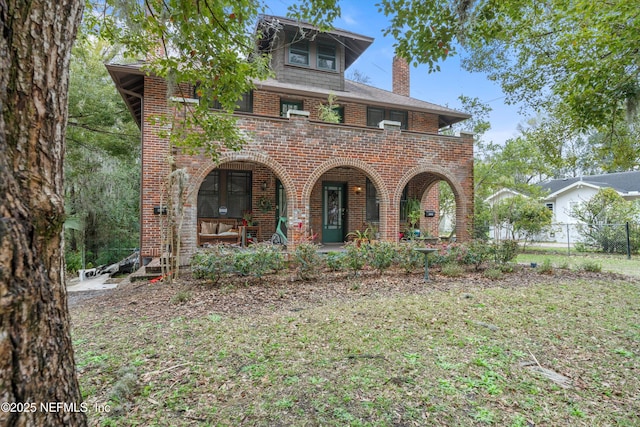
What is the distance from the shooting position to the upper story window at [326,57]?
473 inches

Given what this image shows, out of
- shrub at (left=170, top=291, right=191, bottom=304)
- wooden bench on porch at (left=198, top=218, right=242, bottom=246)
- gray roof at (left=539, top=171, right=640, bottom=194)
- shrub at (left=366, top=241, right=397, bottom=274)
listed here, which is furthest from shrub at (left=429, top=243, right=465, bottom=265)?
gray roof at (left=539, top=171, right=640, bottom=194)

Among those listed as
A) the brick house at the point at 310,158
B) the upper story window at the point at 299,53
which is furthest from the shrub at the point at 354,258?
the upper story window at the point at 299,53

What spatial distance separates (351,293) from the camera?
5652 mm

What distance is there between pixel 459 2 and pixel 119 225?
1402cm

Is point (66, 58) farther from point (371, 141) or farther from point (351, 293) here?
point (371, 141)

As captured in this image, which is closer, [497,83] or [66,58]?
[66,58]

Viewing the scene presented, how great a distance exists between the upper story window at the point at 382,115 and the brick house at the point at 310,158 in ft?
0.12

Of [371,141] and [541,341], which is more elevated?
[371,141]

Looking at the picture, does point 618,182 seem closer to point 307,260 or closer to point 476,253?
point 476,253

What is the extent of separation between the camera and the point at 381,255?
7012mm

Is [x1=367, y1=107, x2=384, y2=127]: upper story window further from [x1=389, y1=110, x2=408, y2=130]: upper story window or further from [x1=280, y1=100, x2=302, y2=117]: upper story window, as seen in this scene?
[x1=280, y1=100, x2=302, y2=117]: upper story window

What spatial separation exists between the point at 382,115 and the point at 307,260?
765 centimetres

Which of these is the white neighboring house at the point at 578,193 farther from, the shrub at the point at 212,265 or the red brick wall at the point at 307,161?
the shrub at the point at 212,265

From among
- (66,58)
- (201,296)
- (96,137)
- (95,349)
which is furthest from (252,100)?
(66,58)
